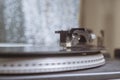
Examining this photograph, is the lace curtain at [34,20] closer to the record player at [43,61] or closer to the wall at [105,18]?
the wall at [105,18]

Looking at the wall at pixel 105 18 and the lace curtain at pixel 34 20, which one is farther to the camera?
the wall at pixel 105 18

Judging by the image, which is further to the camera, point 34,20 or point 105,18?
point 105,18

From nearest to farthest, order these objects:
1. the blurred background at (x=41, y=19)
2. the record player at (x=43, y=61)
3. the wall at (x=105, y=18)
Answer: the record player at (x=43, y=61) < the blurred background at (x=41, y=19) < the wall at (x=105, y=18)

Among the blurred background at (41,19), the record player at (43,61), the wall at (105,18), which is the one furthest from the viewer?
the wall at (105,18)

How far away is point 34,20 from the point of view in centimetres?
177

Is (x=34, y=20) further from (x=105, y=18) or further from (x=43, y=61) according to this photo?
(x=43, y=61)

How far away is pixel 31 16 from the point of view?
5.81 ft

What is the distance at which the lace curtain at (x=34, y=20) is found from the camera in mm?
1709

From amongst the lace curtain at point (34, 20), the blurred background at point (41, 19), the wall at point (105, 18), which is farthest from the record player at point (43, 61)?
the wall at point (105, 18)

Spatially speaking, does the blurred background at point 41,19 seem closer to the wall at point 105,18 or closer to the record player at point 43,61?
the wall at point 105,18

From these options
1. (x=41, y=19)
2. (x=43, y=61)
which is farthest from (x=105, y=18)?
(x=43, y=61)

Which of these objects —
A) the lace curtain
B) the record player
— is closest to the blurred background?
the lace curtain

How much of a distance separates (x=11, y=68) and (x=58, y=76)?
0.45 ft

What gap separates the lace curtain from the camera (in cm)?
171
